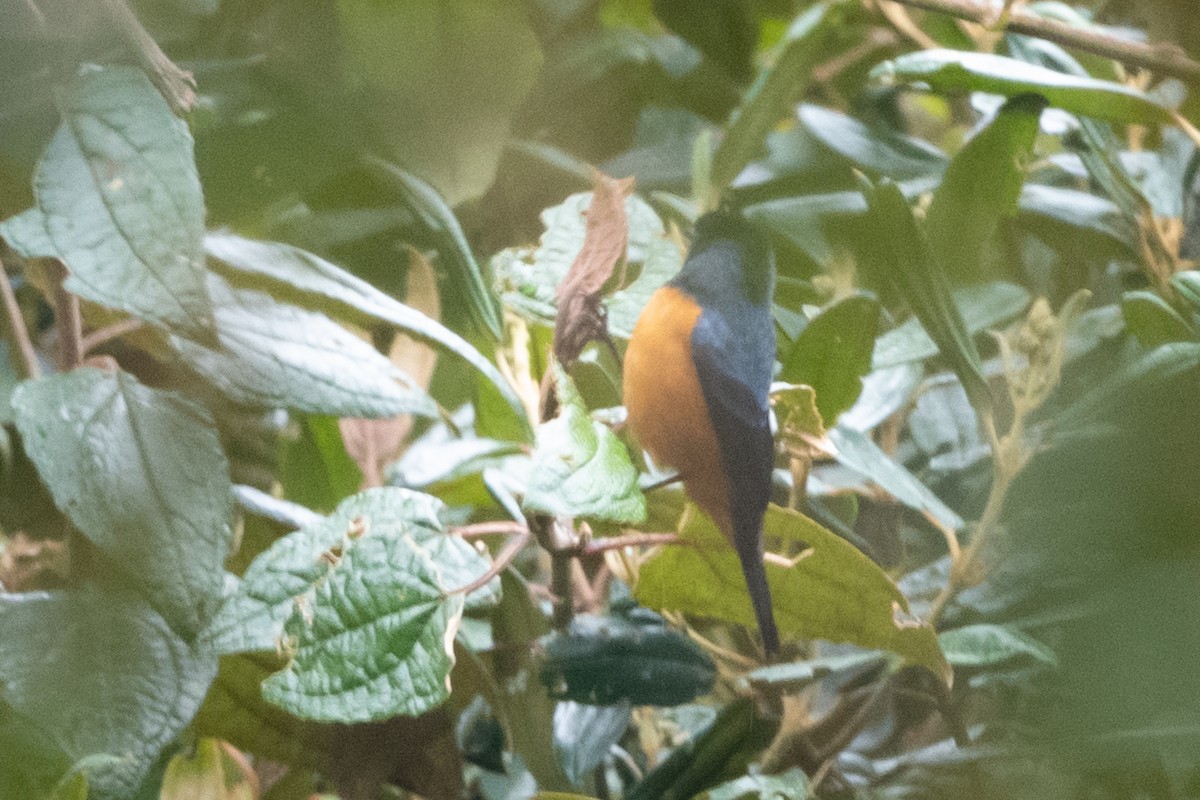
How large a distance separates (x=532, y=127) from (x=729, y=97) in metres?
0.29

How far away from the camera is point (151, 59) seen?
0.48 metres

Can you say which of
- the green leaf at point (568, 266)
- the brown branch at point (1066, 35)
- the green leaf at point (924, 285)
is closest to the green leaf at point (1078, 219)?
the brown branch at point (1066, 35)

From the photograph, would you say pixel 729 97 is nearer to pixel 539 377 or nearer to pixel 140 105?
pixel 539 377

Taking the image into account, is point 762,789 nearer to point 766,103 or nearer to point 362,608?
point 362,608

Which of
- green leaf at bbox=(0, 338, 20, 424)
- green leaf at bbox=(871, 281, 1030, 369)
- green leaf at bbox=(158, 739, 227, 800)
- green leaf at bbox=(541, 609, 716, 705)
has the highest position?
green leaf at bbox=(871, 281, 1030, 369)

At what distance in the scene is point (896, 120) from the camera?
3.54 ft

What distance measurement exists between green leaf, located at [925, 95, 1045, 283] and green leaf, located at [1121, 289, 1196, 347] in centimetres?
10

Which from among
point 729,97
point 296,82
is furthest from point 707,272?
point 729,97

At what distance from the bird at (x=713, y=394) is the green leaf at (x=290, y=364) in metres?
0.16

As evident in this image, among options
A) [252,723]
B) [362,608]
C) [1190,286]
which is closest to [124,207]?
[362,608]

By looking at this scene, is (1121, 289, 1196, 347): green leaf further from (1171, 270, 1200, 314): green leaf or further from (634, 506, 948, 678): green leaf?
(634, 506, 948, 678): green leaf

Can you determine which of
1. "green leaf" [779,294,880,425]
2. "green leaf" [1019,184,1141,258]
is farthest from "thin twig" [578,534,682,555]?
"green leaf" [1019,184,1141,258]

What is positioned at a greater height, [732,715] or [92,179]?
[92,179]

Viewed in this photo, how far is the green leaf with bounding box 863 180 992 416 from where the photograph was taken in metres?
0.52
